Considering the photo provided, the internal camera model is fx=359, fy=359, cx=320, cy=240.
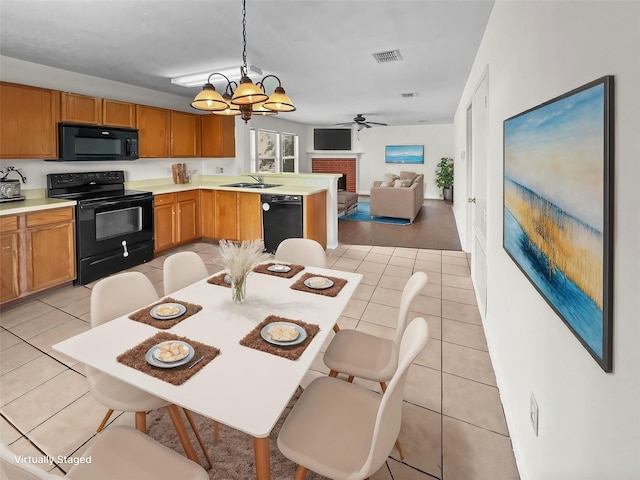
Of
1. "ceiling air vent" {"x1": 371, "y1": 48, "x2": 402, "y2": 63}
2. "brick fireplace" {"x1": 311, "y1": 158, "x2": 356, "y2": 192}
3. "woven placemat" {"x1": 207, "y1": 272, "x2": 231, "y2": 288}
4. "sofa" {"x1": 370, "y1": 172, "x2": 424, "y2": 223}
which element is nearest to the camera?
"woven placemat" {"x1": 207, "y1": 272, "x2": 231, "y2": 288}

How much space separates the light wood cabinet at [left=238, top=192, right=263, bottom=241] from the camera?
5301 mm

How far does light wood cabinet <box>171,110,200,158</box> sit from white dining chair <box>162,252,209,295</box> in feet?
12.5

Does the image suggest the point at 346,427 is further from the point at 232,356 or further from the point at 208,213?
the point at 208,213

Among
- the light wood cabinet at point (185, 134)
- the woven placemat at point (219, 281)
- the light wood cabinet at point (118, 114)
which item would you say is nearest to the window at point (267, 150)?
the light wood cabinet at point (185, 134)

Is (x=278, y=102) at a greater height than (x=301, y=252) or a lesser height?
greater

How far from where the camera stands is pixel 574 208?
3.32 ft

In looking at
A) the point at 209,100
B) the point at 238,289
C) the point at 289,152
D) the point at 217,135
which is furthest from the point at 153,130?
the point at 289,152

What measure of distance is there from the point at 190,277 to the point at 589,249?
2.07 metres

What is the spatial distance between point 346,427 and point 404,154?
1097cm

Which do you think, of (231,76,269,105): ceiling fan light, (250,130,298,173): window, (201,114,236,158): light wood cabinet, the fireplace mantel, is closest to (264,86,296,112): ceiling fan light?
(231,76,269,105): ceiling fan light

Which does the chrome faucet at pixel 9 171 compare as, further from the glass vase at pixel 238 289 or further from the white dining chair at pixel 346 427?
the white dining chair at pixel 346 427

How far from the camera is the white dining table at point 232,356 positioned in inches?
41.8

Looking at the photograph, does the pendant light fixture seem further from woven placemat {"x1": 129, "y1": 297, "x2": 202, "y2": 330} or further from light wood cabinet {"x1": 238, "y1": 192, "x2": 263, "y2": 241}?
light wood cabinet {"x1": 238, "y1": 192, "x2": 263, "y2": 241}

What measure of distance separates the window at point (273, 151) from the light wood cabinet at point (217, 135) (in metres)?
1.96
